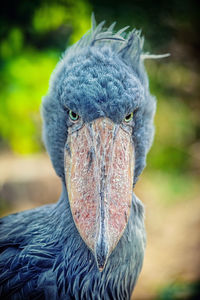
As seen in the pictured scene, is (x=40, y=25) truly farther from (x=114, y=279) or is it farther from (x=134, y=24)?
(x=114, y=279)

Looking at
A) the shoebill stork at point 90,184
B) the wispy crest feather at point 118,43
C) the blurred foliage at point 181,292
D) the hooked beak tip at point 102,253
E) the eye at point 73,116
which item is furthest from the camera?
the blurred foliage at point 181,292

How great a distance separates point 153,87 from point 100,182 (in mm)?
2746

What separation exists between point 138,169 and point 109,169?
362 mm

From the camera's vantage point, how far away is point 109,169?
1361mm

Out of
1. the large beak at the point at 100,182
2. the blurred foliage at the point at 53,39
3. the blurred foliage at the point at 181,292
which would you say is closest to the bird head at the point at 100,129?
the large beak at the point at 100,182

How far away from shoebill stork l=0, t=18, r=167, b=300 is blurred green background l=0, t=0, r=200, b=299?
1.22 meters

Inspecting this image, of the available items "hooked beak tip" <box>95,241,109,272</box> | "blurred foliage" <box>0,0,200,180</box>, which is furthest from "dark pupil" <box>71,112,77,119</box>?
"blurred foliage" <box>0,0,200,180</box>

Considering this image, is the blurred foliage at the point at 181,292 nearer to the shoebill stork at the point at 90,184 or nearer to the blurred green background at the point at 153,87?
the blurred green background at the point at 153,87

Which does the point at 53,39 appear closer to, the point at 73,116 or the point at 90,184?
the point at 73,116

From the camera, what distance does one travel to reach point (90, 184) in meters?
1.35

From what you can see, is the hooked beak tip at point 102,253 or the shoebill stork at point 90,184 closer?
the hooked beak tip at point 102,253

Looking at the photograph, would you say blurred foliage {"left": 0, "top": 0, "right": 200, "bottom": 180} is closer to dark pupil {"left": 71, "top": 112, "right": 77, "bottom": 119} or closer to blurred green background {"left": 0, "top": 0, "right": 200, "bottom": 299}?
blurred green background {"left": 0, "top": 0, "right": 200, "bottom": 299}

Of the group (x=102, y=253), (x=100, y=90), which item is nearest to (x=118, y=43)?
(x=100, y=90)

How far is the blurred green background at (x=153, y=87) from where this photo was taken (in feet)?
9.23
